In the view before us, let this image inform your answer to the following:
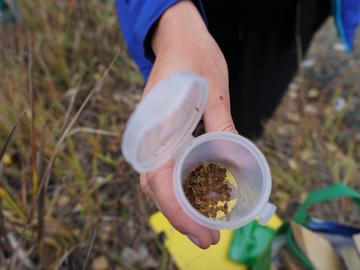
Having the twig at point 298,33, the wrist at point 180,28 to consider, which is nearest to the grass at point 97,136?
the wrist at point 180,28

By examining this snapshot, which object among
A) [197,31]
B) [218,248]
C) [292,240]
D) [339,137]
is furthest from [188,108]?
[339,137]

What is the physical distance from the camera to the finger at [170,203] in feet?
2.18

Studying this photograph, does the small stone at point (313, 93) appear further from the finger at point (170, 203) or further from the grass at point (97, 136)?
the finger at point (170, 203)

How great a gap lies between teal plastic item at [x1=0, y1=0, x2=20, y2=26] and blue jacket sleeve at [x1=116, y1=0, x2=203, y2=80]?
107 cm

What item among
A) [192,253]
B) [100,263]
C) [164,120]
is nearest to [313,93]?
[192,253]

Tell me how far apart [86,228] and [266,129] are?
3.04 ft

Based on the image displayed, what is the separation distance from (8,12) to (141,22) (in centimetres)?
133

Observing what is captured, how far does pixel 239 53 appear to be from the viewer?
1253 mm

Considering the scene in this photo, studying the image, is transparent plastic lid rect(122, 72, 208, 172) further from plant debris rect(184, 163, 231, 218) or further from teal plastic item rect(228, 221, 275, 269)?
teal plastic item rect(228, 221, 275, 269)

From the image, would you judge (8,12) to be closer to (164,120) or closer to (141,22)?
(141,22)

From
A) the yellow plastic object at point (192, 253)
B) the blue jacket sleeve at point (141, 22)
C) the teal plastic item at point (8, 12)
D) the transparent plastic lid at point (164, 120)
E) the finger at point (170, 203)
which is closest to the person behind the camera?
the transparent plastic lid at point (164, 120)

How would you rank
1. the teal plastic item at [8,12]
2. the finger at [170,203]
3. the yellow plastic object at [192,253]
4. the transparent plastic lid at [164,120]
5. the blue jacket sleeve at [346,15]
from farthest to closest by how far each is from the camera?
the teal plastic item at [8,12], the yellow plastic object at [192,253], the blue jacket sleeve at [346,15], the finger at [170,203], the transparent plastic lid at [164,120]

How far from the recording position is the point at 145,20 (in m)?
0.80

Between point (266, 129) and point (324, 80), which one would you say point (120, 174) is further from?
point (324, 80)
